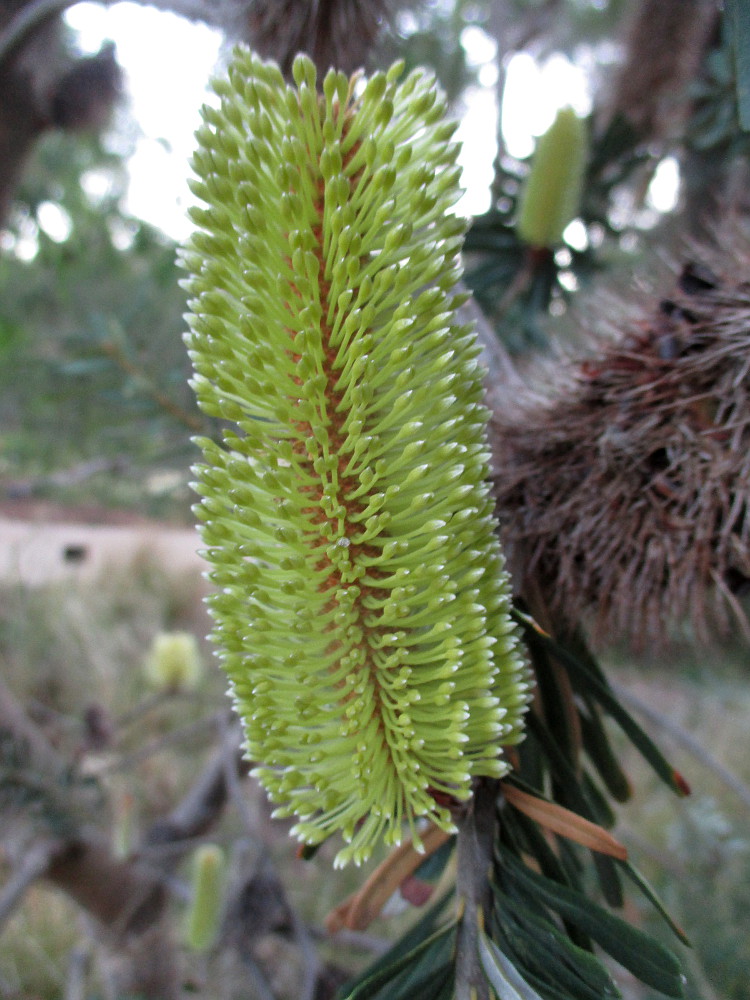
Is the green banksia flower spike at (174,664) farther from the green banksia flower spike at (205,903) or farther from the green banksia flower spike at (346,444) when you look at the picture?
the green banksia flower spike at (346,444)

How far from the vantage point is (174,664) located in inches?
73.3

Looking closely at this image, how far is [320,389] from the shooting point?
18.0 inches

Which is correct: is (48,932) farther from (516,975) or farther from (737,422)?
(737,422)

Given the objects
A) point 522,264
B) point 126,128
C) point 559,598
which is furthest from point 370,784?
point 126,128

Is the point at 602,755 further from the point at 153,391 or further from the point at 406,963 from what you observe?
the point at 153,391

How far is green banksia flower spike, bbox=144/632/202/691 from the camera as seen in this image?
1862 millimetres

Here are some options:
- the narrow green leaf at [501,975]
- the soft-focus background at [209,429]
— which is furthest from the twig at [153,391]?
the narrow green leaf at [501,975]

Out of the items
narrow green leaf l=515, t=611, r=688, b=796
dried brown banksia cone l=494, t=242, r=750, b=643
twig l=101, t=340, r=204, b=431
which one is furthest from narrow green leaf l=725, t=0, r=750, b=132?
twig l=101, t=340, r=204, b=431

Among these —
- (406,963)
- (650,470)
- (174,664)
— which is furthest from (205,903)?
(650,470)

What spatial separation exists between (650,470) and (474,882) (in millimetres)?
377

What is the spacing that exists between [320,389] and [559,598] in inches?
13.2

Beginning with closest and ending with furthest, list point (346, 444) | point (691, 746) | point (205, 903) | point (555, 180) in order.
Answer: point (346, 444)
point (555, 180)
point (205, 903)
point (691, 746)

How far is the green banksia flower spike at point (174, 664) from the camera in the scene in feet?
6.11

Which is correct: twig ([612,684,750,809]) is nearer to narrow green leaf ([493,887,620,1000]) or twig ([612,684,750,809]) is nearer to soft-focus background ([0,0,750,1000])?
soft-focus background ([0,0,750,1000])
